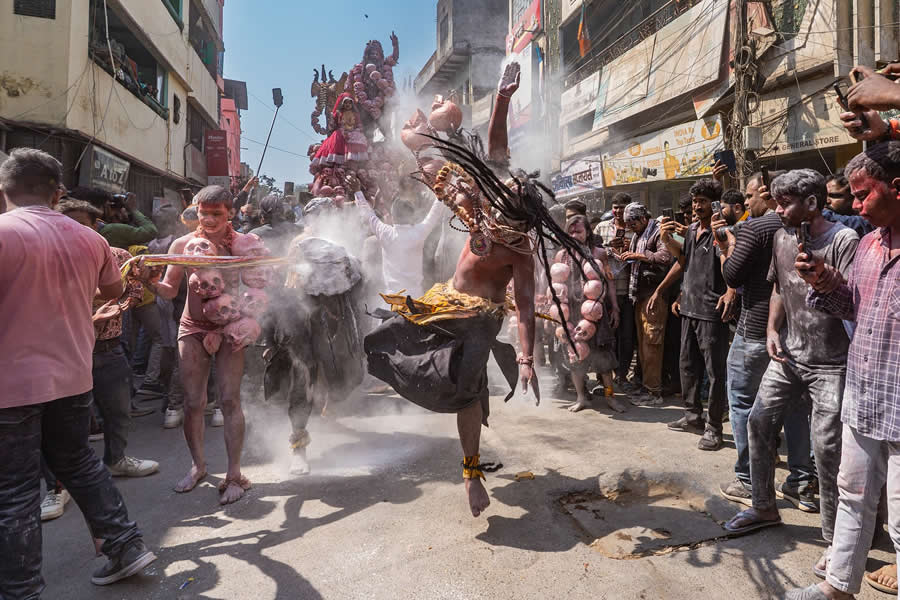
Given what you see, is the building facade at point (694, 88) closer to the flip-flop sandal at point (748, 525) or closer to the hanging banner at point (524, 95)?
the hanging banner at point (524, 95)

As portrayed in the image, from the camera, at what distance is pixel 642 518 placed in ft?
10.4

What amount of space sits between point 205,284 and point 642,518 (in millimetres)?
3080

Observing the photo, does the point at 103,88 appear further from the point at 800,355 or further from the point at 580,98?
the point at 800,355

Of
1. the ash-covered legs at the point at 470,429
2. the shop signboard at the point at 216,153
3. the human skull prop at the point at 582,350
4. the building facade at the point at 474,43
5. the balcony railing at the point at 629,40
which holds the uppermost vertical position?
the building facade at the point at 474,43

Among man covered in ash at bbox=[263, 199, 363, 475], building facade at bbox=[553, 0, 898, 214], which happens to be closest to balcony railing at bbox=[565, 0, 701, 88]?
building facade at bbox=[553, 0, 898, 214]

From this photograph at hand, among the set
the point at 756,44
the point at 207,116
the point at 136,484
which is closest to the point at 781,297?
the point at 136,484

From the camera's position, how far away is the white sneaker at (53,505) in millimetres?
3285

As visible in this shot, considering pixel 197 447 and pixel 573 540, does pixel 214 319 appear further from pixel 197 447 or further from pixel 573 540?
pixel 573 540

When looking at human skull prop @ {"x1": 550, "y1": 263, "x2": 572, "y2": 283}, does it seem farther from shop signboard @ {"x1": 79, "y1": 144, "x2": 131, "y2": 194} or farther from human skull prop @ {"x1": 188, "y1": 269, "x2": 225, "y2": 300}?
shop signboard @ {"x1": 79, "y1": 144, "x2": 131, "y2": 194}

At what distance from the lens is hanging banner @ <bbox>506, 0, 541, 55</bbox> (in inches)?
821

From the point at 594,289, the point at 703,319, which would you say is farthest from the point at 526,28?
the point at 703,319

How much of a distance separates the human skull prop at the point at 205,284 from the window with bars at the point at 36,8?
10176mm

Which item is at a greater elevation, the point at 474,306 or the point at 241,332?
the point at 474,306

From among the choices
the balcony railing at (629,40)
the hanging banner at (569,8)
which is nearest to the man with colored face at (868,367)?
the balcony railing at (629,40)
